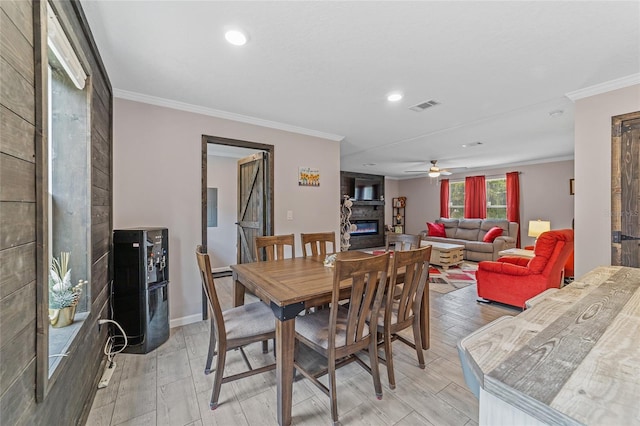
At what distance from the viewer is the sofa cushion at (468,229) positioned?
6867mm

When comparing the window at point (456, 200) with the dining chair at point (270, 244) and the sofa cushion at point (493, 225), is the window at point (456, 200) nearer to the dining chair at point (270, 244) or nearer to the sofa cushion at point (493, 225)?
the sofa cushion at point (493, 225)

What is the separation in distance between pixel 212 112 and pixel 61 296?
2.36 meters

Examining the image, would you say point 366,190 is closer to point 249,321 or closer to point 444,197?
point 444,197

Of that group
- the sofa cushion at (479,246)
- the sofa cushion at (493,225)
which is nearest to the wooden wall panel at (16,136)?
the sofa cushion at (479,246)

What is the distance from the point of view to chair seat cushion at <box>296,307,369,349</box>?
5.49 ft

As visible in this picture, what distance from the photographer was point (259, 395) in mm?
1834

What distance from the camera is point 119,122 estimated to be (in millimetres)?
2645

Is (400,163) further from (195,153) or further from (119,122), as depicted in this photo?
(119,122)

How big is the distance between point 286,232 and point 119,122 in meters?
2.22

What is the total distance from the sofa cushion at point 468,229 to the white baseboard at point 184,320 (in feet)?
21.4

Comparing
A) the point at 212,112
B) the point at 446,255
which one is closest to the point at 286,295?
the point at 212,112

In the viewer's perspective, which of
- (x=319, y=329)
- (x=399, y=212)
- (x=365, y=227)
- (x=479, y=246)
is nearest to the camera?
(x=319, y=329)

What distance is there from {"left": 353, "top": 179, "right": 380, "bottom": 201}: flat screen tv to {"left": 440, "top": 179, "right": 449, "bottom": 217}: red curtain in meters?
1.99

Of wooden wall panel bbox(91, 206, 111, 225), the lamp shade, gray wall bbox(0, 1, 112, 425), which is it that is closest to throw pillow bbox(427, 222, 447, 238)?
the lamp shade
